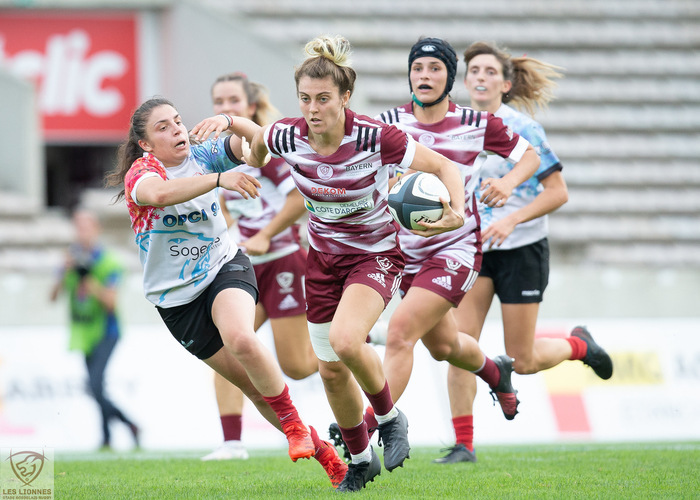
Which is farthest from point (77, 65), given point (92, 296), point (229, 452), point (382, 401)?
point (382, 401)

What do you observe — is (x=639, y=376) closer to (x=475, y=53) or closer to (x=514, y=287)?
(x=514, y=287)

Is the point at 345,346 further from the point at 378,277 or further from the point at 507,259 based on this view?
the point at 507,259

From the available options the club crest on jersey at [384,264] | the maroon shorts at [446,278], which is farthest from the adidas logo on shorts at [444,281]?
the club crest on jersey at [384,264]

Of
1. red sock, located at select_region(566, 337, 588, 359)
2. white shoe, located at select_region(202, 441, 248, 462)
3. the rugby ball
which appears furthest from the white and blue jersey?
red sock, located at select_region(566, 337, 588, 359)

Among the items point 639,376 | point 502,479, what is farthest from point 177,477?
point 639,376

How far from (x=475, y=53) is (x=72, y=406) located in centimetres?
487

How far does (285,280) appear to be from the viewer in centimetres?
653

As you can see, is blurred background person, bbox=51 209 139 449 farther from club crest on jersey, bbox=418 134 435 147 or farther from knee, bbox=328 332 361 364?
knee, bbox=328 332 361 364

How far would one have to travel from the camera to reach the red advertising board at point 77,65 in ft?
45.6

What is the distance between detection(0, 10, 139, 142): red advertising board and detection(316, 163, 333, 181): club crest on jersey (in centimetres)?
965

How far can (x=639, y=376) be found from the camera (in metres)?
9.08

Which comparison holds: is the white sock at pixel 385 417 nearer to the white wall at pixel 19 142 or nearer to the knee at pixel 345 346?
the knee at pixel 345 346

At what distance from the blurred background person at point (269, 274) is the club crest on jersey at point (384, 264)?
1.68 m

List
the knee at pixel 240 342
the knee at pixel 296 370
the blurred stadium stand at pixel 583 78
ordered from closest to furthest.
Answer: the knee at pixel 240 342, the knee at pixel 296 370, the blurred stadium stand at pixel 583 78
